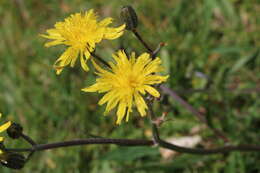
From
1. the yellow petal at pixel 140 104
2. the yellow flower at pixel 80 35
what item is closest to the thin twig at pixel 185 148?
the yellow petal at pixel 140 104

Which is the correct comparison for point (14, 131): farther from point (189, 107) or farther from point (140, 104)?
point (189, 107)

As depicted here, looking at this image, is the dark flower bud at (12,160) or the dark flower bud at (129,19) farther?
the dark flower bud at (129,19)

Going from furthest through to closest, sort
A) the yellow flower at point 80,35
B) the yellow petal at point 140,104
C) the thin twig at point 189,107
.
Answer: the thin twig at point 189,107
the yellow flower at point 80,35
the yellow petal at point 140,104

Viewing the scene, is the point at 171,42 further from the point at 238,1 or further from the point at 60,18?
the point at 60,18

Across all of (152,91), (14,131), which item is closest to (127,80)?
(152,91)

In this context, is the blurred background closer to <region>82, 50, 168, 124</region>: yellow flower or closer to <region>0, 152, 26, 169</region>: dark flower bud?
<region>82, 50, 168, 124</region>: yellow flower

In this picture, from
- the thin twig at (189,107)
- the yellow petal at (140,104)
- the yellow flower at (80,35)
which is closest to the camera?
the yellow petal at (140,104)

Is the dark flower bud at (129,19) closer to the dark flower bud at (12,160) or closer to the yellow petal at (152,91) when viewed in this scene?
the yellow petal at (152,91)

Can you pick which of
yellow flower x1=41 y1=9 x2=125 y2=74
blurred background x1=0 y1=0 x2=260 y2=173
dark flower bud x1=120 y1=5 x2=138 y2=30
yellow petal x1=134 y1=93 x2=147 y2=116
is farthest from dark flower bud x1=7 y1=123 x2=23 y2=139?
blurred background x1=0 y1=0 x2=260 y2=173

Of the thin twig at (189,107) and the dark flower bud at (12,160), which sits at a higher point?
the dark flower bud at (12,160)
